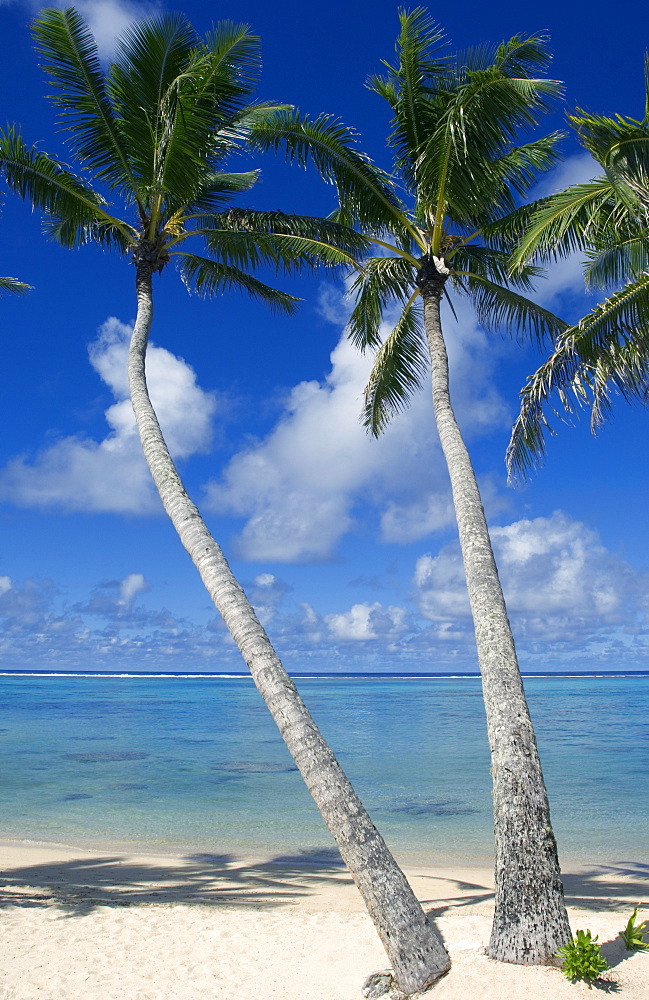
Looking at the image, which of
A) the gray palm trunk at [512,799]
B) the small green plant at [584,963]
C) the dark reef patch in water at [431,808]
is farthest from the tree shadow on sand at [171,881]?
the small green plant at [584,963]

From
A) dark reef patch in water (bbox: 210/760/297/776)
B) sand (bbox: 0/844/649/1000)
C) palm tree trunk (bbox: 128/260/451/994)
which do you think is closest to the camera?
palm tree trunk (bbox: 128/260/451/994)

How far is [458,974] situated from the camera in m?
4.71

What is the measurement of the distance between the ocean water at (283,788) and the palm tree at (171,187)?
755cm

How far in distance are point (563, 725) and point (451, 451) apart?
97.1 ft

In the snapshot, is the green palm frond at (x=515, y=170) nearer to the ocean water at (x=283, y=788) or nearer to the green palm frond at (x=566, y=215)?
the green palm frond at (x=566, y=215)

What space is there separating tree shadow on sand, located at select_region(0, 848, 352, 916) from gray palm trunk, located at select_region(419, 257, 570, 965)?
400cm

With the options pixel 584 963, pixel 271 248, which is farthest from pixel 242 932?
pixel 271 248

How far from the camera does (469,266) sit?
9.97m

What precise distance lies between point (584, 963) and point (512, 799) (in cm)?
101

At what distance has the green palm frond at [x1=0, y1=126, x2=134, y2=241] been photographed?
8.65 m

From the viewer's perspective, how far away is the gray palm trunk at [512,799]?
484cm

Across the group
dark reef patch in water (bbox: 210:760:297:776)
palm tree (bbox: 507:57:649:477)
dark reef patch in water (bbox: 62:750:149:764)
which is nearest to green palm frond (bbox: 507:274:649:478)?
palm tree (bbox: 507:57:649:477)

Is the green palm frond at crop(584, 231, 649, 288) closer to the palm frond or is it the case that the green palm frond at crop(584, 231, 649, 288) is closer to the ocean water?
the palm frond

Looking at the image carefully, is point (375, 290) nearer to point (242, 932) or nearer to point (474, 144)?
point (474, 144)
